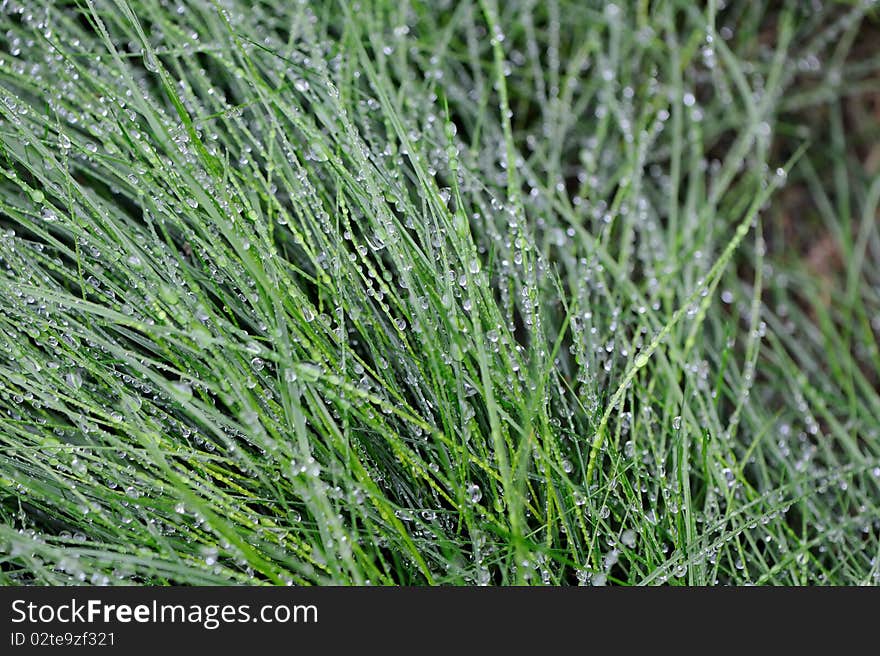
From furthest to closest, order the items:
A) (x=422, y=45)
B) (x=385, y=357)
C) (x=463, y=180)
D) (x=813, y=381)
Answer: (x=813, y=381) < (x=422, y=45) < (x=463, y=180) < (x=385, y=357)

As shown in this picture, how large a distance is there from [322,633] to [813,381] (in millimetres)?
827

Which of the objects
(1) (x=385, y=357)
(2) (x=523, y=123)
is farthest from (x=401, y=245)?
(2) (x=523, y=123)

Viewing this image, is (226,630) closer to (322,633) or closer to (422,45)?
(322,633)

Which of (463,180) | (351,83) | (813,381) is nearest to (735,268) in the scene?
(813,381)

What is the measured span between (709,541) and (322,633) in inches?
16.7

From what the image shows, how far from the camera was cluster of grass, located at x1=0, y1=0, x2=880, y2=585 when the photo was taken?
765 mm

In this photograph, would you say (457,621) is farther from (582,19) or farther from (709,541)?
(582,19)

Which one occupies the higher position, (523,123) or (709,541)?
(523,123)

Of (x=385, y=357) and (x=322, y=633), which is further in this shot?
(x=385, y=357)

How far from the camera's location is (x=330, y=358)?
0.80 metres

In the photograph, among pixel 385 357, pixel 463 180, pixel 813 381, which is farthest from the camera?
pixel 813 381

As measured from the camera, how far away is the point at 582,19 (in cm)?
127

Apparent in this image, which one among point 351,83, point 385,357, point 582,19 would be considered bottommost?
point 385,357

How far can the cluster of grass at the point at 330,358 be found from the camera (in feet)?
2.51
